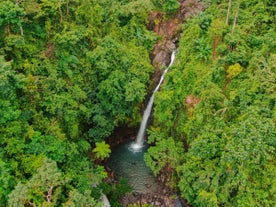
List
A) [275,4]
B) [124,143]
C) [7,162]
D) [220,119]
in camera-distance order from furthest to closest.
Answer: [124,143] < [275,4] < [220,119] < [7,162]

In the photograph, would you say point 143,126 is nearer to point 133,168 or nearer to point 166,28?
point 133,168

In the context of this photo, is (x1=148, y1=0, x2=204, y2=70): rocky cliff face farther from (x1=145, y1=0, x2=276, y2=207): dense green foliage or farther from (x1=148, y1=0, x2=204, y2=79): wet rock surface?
(x1=145, y1=0, x2=276, y2=207): dense green foliage

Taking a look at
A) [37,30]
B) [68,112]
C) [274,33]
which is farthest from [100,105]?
[274,33]

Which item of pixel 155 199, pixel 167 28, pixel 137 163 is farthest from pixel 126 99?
pixel 167 28

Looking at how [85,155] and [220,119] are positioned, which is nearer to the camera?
[220,119]

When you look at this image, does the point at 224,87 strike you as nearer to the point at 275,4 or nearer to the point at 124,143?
the point at 275,4
